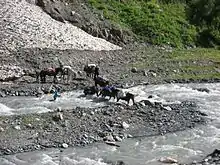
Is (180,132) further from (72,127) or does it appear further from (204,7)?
(204,7)

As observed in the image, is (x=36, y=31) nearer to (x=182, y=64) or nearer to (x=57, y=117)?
(x=182, y=64)

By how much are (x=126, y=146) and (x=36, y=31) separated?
66.5 ft

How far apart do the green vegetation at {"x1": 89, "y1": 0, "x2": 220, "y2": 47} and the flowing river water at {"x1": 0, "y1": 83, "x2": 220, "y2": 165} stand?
62.4 feet

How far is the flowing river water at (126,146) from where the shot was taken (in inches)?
828

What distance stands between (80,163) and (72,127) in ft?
12.2

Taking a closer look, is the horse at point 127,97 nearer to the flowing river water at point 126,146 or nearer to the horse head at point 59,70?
the flowing river water at point 126,146

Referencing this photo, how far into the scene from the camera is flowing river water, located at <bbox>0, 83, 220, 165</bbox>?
828 inches

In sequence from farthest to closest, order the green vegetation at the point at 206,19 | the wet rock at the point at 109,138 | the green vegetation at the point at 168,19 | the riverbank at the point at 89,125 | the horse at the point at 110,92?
the green vegetation at the point at 206,19, the green vegetation at the point at 168,19, the horse at the point at 110,92, the wet rock at the point at 109,138, the riverbank at the point at 89,125

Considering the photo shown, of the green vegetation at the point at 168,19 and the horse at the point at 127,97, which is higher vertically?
the green vegetation at the point at 168,19

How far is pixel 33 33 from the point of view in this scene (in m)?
40.3

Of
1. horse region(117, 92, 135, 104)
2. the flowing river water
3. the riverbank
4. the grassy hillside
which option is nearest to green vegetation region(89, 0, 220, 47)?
the grassy hillside

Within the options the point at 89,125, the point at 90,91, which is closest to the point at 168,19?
the point at 90,91

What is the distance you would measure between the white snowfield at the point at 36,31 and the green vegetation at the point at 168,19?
586 centimetres

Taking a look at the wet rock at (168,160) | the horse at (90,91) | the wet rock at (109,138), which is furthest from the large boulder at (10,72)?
the wet rock at (168,160)
